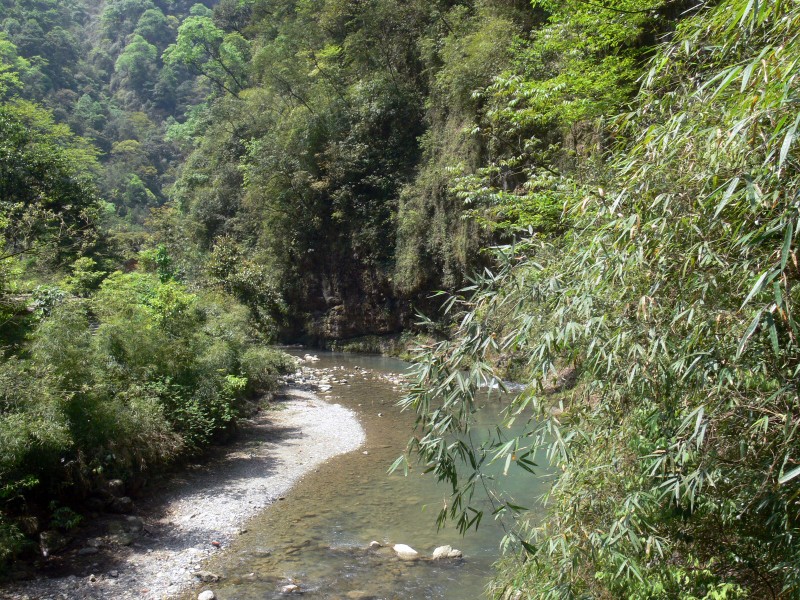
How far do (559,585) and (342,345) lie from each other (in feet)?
78.5

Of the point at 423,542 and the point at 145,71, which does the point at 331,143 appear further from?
the point at 145,71

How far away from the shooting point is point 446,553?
23.5 ft

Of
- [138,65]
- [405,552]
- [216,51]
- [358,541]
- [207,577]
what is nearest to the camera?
[207,577]

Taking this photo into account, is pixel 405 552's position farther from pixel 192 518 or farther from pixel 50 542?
pixel 50 542

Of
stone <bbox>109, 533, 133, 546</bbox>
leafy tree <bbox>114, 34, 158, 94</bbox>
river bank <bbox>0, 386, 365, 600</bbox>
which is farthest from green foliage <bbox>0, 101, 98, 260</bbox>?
leafy tree <bbox>114, 34, 158, 94</bbox>

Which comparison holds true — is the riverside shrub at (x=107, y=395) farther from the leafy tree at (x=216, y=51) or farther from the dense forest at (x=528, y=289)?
the leafy tree at (x=216, y=51)

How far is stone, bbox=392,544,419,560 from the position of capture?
724cm

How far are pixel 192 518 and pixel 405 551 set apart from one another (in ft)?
10.7

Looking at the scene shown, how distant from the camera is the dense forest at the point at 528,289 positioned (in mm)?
2973

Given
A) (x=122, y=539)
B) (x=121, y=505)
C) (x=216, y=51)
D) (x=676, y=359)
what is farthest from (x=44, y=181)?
(x=216, y=51)

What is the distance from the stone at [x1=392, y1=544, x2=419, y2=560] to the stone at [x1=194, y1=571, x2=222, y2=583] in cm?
214

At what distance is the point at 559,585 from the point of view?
3.60 metres

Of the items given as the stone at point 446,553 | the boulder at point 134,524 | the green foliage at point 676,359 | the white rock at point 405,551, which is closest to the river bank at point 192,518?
the boulder at point 134,524

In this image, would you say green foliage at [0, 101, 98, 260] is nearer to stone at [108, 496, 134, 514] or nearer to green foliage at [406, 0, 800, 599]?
stone at [108, 496, 134, 514]
